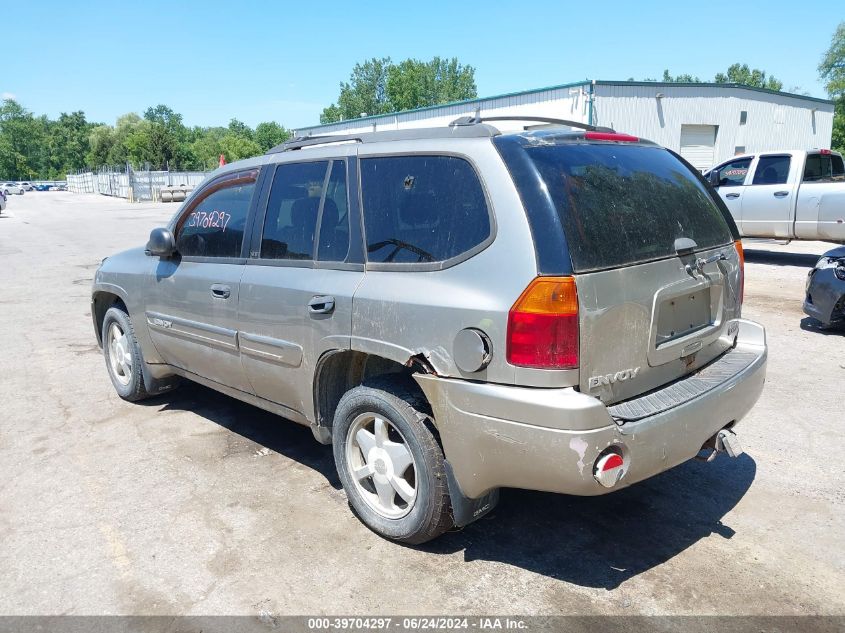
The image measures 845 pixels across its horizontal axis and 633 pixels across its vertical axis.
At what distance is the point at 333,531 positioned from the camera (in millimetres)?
3438

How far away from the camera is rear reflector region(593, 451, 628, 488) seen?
2.59 meters

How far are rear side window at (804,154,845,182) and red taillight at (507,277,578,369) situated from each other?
11.2m

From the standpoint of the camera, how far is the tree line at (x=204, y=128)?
66500mm

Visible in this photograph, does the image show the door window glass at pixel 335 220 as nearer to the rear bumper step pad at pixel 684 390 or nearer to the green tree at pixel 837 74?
the rear bumper step pad at pixel 684 390

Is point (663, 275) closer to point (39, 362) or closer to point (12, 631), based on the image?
point (12, 631)

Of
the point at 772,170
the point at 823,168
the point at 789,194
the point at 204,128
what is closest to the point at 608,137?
the point at 789,194

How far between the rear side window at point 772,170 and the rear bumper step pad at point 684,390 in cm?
1000

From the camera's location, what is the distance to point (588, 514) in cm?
356

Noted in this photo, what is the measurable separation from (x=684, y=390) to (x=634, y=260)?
0.67m

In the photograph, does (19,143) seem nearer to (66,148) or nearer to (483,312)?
(66,148)

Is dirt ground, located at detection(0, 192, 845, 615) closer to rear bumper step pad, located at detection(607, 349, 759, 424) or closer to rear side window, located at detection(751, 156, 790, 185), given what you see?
rear bumper step pad, located at detection(607, 349, 759, 424)

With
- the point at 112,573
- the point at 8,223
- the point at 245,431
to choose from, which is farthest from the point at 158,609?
the point at 8,223

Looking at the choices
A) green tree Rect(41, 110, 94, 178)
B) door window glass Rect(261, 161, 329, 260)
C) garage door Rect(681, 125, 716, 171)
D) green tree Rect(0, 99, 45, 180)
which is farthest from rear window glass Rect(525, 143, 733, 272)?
green tree Rect(0, 99, 45, 180)

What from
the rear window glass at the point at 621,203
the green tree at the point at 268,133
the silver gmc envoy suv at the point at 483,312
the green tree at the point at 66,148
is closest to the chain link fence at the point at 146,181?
the silver gmc envoy suv at the point at 483,312
